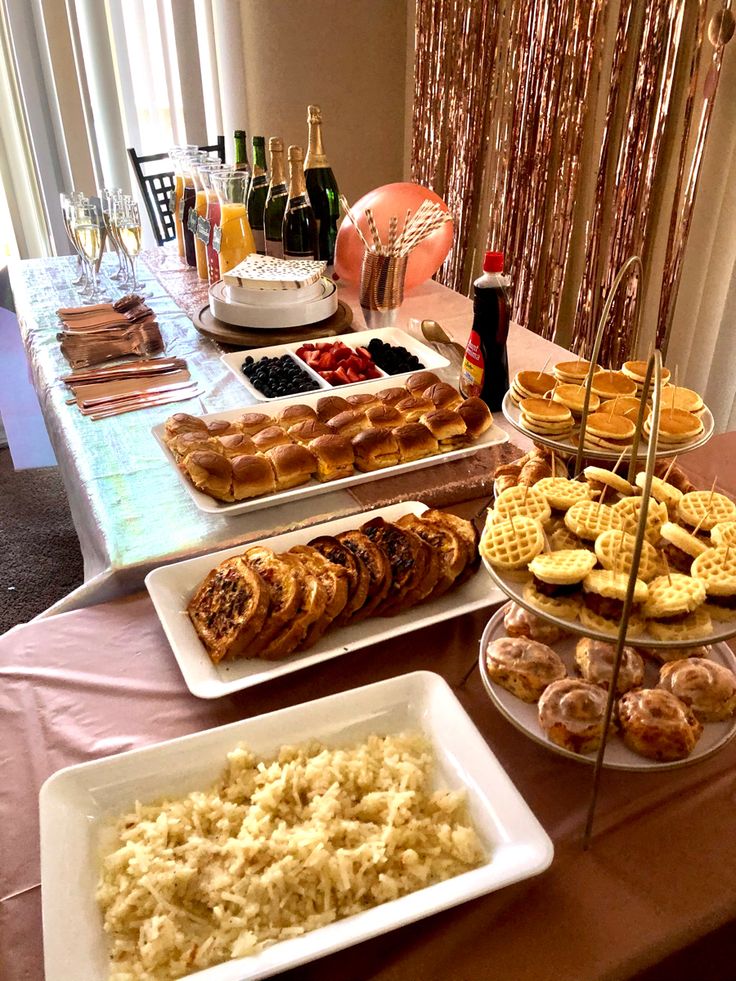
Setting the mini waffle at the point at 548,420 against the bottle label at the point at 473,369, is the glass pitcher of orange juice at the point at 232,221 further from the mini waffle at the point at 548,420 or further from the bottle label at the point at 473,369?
the mini waffle at the point at 548,420

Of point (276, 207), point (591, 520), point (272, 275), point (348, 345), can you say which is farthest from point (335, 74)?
point (591, 520)

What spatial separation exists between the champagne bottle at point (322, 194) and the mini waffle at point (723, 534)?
1601 millimetres

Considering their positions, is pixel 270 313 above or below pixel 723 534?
below

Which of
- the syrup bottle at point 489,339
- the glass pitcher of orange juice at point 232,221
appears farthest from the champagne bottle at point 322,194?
the syrup bottle at point 489,339

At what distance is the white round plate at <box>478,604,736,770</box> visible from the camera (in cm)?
69

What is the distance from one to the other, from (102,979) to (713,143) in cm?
216

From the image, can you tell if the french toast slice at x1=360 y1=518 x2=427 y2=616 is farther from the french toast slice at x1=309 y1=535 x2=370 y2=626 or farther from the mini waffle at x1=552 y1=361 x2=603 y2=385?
the mini waffle at x1=552 y1=361 x2=603 y2=385

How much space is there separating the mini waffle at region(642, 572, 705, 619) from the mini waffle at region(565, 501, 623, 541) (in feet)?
0.23

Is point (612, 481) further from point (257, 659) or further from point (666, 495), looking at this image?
point (257, 659)

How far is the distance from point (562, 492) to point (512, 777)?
29cm

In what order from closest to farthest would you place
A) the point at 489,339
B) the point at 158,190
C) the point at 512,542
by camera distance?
the point at 512,542 < the point at 489,339 < the point at 158,190

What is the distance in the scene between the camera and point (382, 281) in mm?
1662

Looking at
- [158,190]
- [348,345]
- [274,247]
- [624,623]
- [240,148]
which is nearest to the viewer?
[624,623]

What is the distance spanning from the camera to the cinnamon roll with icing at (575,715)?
0.70m
